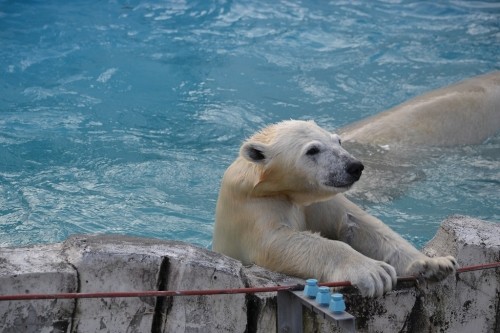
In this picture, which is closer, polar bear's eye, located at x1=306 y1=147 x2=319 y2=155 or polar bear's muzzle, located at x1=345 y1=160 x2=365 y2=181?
polar bear's muzzle, located at x1=345 y1=160 x2=365 y2=181

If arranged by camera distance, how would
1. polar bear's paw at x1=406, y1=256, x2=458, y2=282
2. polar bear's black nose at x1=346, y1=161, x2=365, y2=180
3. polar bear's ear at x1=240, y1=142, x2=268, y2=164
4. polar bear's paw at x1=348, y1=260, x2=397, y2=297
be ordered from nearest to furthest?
polar bear's paw at x1=348, y1=260, x2=397, y2=297, polar bear's paw at x1=406, y1=256, x2=458, y2=282, polar bear's black nose at x1=346, y1=161, x2=365, y2=180, polar bear's ear at x1=240, y1=142, x2=268, y2=164

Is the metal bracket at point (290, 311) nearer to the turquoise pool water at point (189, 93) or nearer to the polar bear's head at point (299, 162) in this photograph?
the polar bear's head at point (299, 162)

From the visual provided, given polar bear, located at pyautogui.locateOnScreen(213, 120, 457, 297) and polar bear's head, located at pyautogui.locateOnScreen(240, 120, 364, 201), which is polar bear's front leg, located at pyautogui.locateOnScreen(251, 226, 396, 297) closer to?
polar bear, located at pyautogui.locateOnScreen(213, 120, 457, 297)

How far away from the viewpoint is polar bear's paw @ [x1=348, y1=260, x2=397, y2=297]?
10.6 ft

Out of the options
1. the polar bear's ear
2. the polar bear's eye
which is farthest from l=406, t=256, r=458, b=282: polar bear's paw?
the polar bear's ear

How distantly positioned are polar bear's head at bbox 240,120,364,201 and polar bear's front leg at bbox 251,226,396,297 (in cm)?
27

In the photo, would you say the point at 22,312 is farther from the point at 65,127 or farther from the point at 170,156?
the point at 65,127

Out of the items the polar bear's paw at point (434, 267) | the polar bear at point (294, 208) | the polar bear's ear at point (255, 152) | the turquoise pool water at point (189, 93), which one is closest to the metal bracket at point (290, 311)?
the polar bear at point (294, 208)

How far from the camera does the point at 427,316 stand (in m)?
3.54

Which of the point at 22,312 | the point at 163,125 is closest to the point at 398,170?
the point at 163,125

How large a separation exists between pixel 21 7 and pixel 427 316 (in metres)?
8.41

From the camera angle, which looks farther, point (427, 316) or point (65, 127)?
point (65, 127)

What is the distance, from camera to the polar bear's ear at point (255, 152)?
3867 mm

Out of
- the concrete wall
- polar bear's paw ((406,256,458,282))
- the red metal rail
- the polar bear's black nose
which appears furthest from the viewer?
the polar bear's black nose
